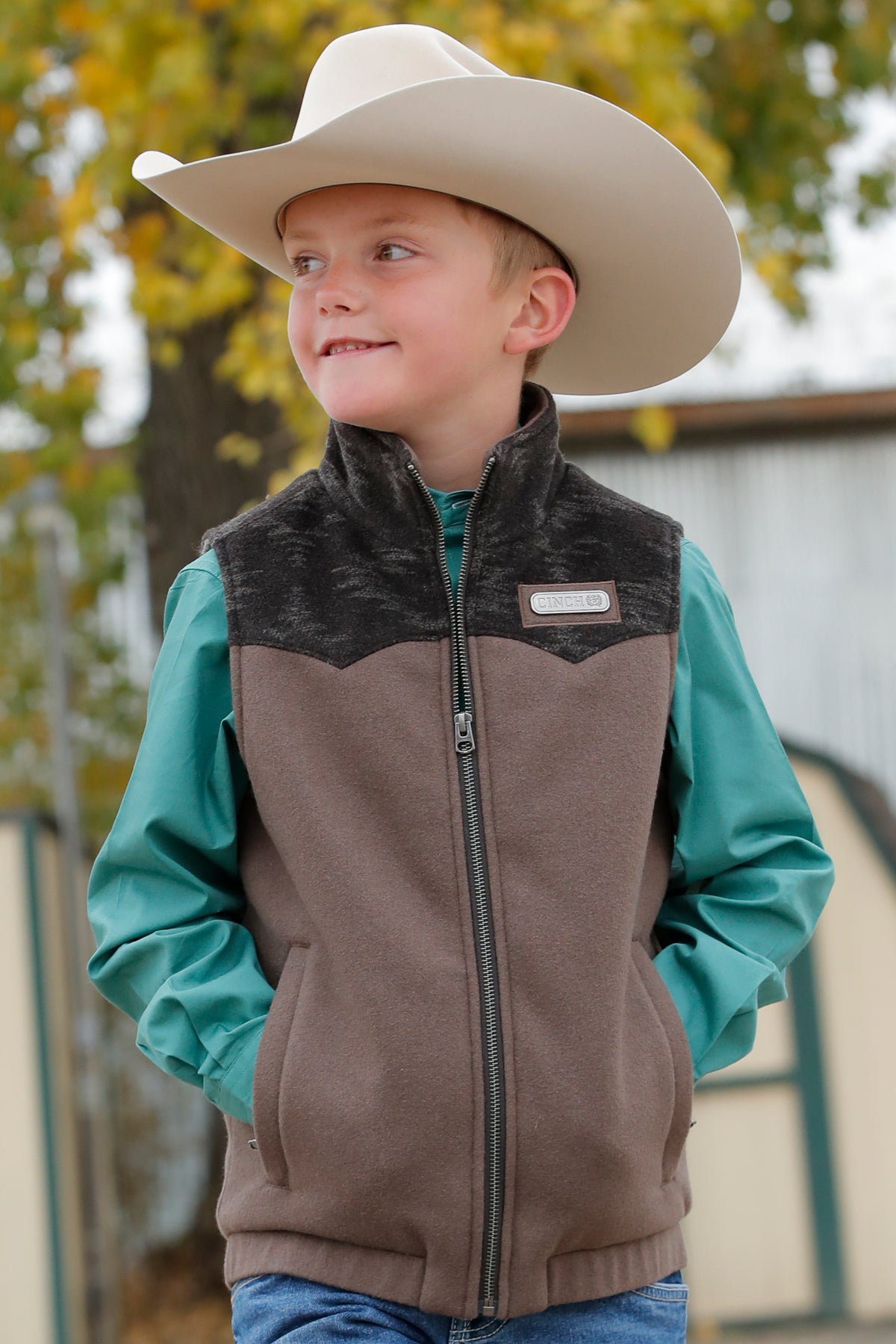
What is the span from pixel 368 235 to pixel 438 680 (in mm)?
547

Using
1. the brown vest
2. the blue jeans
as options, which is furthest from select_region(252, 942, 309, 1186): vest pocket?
the blue jeans

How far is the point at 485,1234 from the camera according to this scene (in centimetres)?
164

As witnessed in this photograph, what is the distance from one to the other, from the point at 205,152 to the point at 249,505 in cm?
122

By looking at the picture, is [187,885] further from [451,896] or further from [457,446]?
[457,446]

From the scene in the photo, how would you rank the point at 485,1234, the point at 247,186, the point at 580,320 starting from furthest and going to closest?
1. the point at 580,320
2. the point at 247,186
3. the point at 485,1234

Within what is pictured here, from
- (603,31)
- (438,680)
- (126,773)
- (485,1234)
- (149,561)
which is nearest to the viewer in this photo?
(485,1234)

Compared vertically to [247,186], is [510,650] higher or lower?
lower

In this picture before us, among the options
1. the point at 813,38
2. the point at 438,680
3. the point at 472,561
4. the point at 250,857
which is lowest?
the point at 250,857

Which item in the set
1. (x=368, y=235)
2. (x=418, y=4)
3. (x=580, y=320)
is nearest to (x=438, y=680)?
(x=368, y=235)

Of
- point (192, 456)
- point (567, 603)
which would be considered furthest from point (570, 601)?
point (192, 456)

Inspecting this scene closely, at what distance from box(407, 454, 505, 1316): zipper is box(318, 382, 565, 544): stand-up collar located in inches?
0.7

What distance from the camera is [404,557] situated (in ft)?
6.02

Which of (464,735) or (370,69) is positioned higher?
(370,69)

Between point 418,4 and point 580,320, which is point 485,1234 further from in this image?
point 418,4
